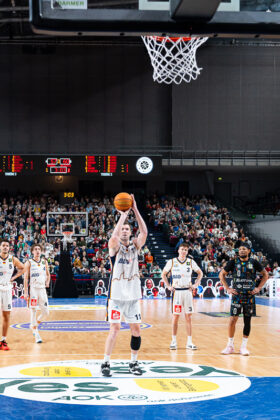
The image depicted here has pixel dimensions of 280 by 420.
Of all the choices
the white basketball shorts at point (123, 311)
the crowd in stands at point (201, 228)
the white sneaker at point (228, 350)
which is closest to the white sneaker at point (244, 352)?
the white sneaker at point (228, 350)

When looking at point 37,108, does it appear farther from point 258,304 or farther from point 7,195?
point 258,304

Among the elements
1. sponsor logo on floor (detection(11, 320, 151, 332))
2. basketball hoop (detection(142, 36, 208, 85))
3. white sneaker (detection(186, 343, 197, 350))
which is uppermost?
basketball hoop (detection(142, 36, 208, 85))

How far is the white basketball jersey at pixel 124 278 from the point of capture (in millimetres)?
8086

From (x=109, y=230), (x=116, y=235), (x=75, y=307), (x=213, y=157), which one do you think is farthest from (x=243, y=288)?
(x=213, y=157)

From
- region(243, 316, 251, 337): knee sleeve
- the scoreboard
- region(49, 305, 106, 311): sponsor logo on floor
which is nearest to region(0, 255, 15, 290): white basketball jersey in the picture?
region(243, 316, 251, 337): knee sleeve

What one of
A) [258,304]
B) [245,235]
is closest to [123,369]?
[258,304]

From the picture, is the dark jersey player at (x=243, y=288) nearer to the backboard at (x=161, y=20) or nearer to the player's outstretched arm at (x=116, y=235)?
the player's outstretched arm at (x=116, y=235)

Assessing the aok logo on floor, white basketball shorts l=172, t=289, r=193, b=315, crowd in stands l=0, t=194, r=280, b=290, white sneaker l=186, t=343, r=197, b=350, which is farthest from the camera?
crowd in stands l=0, t=194, r=280, b=290

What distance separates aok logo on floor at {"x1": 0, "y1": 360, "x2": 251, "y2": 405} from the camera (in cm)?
676

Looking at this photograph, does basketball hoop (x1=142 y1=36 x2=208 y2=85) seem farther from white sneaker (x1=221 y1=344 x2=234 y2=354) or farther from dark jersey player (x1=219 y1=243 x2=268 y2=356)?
white sneaker (x1=221 y1=344 x2=234 y2=354)

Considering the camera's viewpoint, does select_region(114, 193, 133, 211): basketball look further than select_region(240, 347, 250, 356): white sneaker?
No

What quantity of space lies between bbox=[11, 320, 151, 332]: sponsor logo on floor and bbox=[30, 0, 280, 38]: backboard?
33.2 feet

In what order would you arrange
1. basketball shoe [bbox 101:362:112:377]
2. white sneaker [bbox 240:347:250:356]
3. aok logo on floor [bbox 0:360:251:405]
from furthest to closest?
white sneaker [bbox 240:347:250:356]
basketball shoe [bbox 101:362:112:377]
aok logo on floor [bbox 0:360:251:405]

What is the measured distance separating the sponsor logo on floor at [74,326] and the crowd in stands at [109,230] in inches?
412
